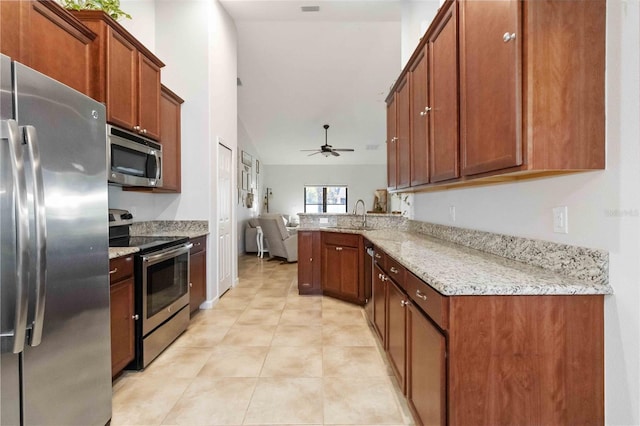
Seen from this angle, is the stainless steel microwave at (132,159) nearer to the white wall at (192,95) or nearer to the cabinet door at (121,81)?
the cabinet door at (121,81)

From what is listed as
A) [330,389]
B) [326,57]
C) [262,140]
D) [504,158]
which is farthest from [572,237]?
[262,140]

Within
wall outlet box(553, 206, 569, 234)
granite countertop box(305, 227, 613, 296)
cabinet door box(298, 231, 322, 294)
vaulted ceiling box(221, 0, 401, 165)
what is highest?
vaulted ceiling box(221, 0, 401, 165)

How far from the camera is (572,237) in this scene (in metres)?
1.30

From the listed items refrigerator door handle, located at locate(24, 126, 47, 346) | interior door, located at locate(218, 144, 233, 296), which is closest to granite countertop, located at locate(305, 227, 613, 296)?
refrigerator door handle, located at locate(24, 126, 47, 346)

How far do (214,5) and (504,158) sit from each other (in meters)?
4.01

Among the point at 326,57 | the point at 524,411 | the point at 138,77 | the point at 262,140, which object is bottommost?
the point at 524,411

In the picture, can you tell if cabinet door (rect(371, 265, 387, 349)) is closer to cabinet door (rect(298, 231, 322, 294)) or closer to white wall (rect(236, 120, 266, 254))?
cabinet door (rect(298, 231, 322, 294))

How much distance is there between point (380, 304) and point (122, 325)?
71.5 inches

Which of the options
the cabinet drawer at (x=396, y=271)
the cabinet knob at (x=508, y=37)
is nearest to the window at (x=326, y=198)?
the cabinet drawer at (x=396, y=271)

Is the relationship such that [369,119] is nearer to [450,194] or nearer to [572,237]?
[450,194]

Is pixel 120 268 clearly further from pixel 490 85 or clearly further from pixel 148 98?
pixel 490 85

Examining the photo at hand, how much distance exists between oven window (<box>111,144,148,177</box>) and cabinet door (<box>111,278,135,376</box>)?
92 cm

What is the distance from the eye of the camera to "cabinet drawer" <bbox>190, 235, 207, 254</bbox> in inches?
129

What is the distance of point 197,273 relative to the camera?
338 centimetres
